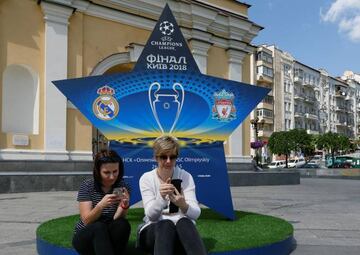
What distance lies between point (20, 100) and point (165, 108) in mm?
11080

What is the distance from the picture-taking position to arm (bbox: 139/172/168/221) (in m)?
4.40

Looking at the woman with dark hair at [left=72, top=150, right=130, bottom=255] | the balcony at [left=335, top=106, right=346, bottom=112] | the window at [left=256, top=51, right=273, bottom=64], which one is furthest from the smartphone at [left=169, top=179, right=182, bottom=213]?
the balcony at [left=335, top=106, right=346, bottom=112]

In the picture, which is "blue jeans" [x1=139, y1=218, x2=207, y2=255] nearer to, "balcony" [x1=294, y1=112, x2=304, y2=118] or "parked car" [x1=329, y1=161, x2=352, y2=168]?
"parked car" [x1=329, y1=161, x2=352, y2=168]

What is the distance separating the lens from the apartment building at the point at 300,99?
234 feet

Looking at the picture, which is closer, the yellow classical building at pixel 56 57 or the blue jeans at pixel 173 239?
the blue jeans at pixel 173 239

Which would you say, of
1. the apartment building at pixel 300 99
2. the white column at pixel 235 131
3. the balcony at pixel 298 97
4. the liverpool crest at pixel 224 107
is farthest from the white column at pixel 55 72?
the balcony at pixel 298 97

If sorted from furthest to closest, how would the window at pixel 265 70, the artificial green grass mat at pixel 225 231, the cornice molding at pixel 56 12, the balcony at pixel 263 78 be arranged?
the window at pixel 265 70 → the balcony at pixel 263 78 → the cornice molding at pixel 56 12 → the artificial green grass mat at pixel 225 231

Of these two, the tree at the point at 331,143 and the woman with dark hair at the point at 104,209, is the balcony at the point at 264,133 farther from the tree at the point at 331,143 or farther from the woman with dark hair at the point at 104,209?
the woman with dark hair at the point at 104,209

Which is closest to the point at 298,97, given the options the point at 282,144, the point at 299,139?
the point at 299,139

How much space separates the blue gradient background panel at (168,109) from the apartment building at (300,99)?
55.2 meters

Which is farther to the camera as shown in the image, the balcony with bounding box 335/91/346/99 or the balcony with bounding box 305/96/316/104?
the balcony with bounding box 335/91/346/99

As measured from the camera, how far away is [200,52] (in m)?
22.2

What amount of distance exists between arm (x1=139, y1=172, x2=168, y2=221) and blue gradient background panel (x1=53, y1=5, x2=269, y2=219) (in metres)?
2.76

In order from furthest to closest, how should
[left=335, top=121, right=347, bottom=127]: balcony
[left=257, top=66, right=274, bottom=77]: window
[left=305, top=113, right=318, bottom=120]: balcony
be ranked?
[left=335, top=121, right=347, bottom=127]: balcony → [left=305, top=113, right=318, bottom=120]: balcony → [left=257, top=66, right=274, bottom=77]: window
